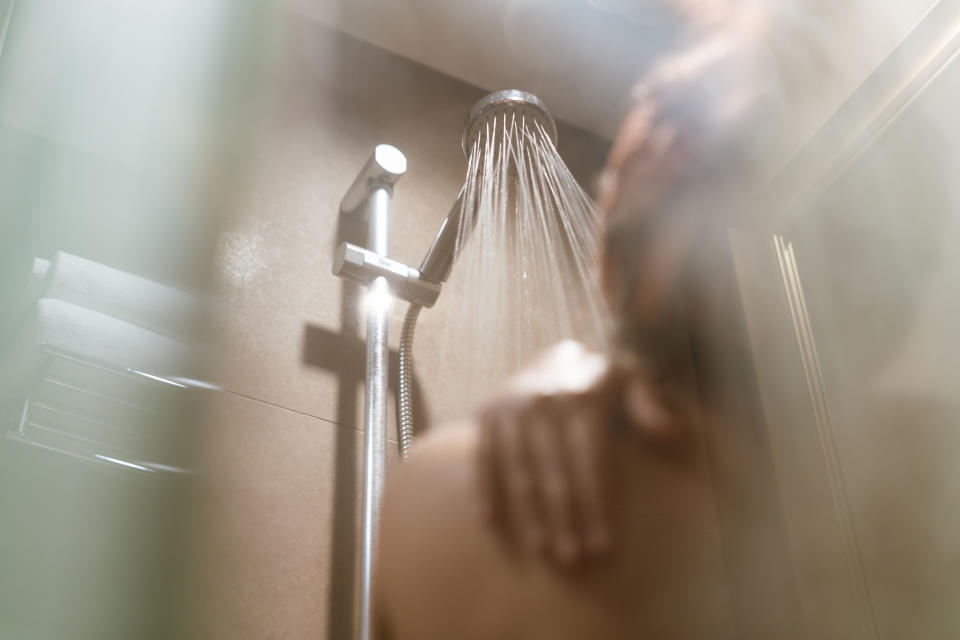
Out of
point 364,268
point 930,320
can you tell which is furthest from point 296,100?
point 930,320

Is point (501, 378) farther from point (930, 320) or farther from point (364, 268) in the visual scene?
point (930, 320)

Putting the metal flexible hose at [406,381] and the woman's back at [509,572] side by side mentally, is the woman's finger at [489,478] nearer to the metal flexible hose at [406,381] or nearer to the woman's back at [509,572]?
the woman's back at [509,572]

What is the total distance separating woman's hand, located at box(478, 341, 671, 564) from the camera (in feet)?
1.50

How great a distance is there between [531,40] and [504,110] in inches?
13.7

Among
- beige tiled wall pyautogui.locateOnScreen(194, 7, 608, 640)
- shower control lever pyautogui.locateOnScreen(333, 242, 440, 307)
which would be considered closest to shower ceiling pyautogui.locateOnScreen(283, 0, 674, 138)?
beige tiled wall pyautogui.locateOnScreen(194, 7, 608, 640)

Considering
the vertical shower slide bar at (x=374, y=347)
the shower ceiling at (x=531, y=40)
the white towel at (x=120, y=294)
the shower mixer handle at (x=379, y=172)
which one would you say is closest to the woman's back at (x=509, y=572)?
the vertical shower slide bar at (x=374, y=347)

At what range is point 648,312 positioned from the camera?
1.95ft

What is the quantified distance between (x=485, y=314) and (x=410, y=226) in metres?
0.19

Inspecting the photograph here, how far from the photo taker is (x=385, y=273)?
804 millimetres

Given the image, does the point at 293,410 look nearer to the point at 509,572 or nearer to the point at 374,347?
the point at 374,347

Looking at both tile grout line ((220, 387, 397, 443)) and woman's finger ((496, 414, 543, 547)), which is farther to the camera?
tile grout line ((220, 387, 397, 443))

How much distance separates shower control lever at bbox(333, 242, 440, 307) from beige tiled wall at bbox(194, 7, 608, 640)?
0.06m

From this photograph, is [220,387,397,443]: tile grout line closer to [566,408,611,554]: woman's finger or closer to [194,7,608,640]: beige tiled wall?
[194,7,608,640]: beige tiled wall

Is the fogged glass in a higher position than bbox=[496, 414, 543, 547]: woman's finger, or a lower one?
higher
